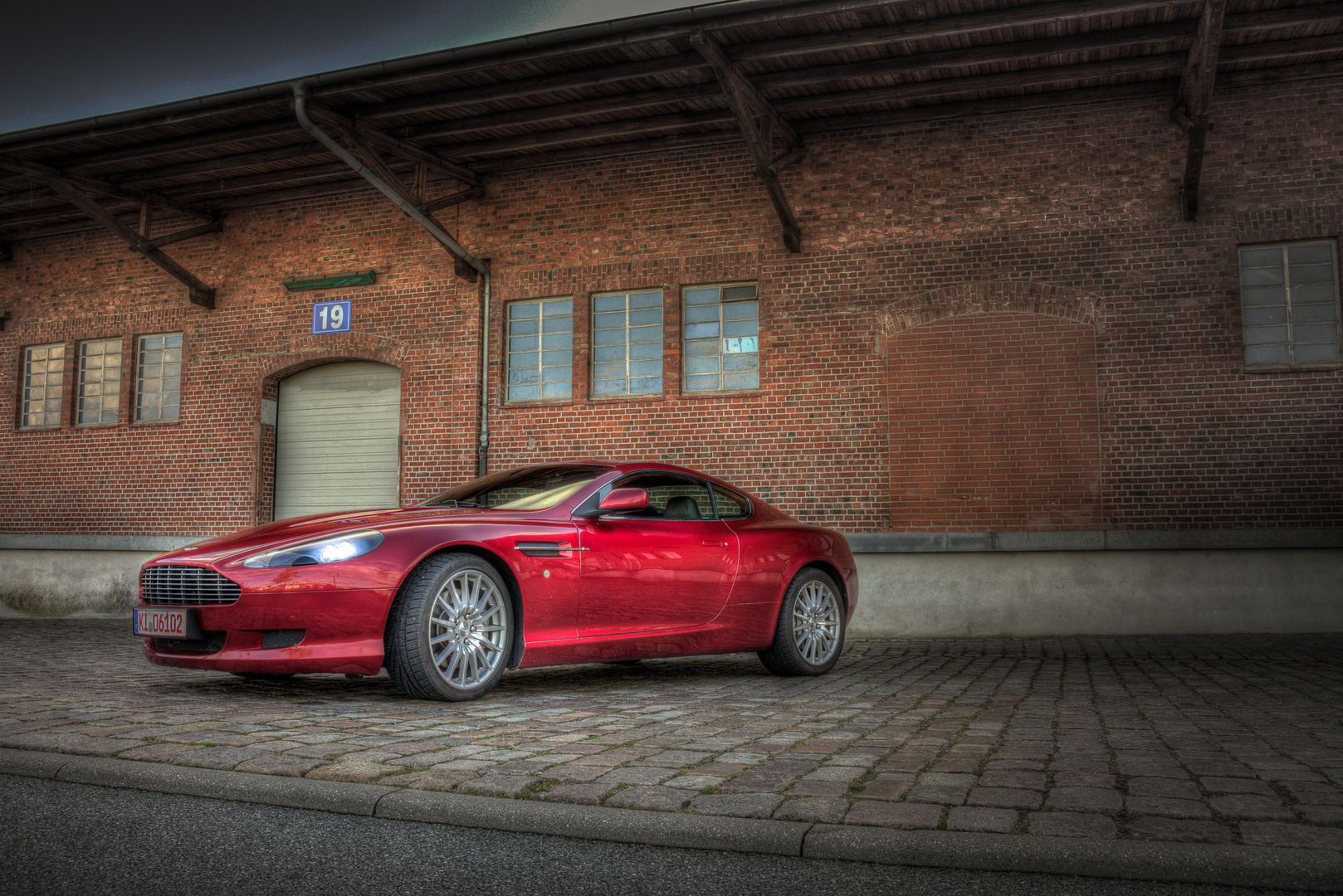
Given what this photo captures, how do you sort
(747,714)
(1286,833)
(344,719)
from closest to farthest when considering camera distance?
1. (1286,833)
2. (344,719)
3. (747,714)

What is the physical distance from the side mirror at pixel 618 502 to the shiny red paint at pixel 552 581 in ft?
0.20

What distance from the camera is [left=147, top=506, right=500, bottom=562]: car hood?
16.9ft

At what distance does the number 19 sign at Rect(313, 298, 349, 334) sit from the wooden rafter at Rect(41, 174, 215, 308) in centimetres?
182

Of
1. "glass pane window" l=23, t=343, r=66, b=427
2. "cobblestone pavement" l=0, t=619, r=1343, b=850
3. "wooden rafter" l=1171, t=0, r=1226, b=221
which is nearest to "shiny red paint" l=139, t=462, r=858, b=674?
"cobblestone pavement" l=0, t=619, r=1343, b=850

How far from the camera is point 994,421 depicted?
1105cm

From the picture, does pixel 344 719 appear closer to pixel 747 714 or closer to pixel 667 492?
pixel 747 714

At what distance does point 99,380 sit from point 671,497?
40.0 feet

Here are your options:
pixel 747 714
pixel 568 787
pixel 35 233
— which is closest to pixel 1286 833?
pixel 568 787

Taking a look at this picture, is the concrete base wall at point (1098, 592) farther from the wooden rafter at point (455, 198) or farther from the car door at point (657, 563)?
the wooden rafter at point (455, 198)

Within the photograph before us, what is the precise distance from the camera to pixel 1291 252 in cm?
Answer: 1066

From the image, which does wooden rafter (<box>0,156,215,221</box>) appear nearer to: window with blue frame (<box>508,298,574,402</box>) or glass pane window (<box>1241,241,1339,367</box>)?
window with blue frame (<box>508,298,574,402</box>)

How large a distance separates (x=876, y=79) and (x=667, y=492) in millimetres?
6229

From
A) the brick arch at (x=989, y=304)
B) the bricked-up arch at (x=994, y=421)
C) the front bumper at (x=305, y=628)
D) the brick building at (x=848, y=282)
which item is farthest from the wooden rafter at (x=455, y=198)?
the front bumper at (x=305, y=628)

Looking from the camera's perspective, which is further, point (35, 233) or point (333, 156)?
point (35, 233)
